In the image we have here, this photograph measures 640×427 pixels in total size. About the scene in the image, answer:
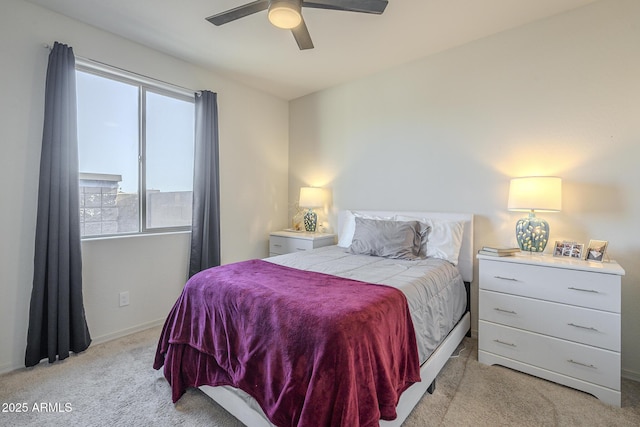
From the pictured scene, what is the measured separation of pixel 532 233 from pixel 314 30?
2.39 m

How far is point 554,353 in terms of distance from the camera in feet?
6.25

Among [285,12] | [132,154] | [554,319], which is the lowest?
[554,319]

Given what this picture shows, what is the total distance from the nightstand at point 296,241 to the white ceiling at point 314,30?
186cm

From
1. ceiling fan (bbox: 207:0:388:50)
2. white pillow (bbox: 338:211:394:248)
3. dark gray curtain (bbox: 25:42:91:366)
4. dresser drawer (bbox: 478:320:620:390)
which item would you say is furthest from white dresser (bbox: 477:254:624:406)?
dark gray curtain (bbox: 25:42:91:366)

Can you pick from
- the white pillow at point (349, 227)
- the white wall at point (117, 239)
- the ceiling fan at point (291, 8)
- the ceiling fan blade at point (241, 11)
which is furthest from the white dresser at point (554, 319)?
the white wall at point (117, 239)

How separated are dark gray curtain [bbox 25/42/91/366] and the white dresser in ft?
10.1

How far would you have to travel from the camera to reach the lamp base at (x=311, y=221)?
375cm

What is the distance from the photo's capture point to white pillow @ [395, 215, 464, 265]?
2479mm

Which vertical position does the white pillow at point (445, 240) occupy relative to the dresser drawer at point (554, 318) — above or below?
above

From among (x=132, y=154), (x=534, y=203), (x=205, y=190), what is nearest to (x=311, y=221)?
(x=205, y=190)

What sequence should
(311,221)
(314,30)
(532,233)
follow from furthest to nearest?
1. (311,221)
2. (314,30)
3. (532,233)

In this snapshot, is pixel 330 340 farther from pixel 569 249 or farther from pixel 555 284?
pixel 569 249

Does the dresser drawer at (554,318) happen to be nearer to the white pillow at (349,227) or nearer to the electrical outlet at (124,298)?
the white pillow at (349,227)

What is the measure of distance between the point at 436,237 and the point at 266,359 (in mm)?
1843
